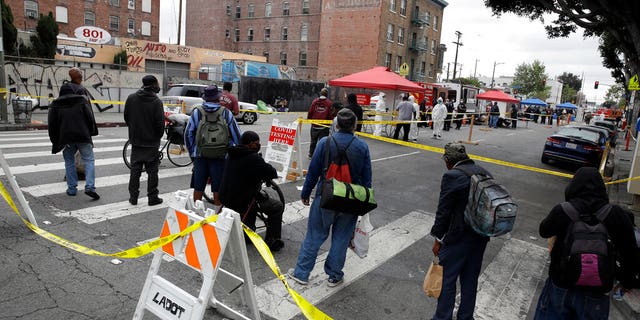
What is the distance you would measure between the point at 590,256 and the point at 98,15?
168ft

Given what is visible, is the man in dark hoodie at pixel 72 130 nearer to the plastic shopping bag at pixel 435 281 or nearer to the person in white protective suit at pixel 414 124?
the plastic shopping bag at pixel 435 281

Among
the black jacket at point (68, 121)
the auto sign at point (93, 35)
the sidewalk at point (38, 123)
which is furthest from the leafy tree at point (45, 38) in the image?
the black jacket at point (68, 121)

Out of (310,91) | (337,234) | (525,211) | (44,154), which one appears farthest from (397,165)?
(310,91)

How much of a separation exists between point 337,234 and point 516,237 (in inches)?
148

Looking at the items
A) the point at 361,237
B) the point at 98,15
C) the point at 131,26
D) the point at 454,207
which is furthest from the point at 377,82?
the point at 131,26

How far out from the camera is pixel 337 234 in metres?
4.43

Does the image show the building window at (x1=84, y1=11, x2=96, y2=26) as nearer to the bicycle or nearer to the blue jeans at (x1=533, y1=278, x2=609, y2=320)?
the bicycle

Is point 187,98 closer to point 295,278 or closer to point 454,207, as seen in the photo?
point 295,278

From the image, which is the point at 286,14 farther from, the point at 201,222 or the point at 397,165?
the point at 201,222

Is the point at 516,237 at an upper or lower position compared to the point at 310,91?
lower

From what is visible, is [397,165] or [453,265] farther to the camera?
[397,165]

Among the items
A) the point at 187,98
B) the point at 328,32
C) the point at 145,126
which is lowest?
the point at 145,126

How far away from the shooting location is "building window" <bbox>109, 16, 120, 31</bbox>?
46.0 m

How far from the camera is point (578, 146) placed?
13656 millimetres
